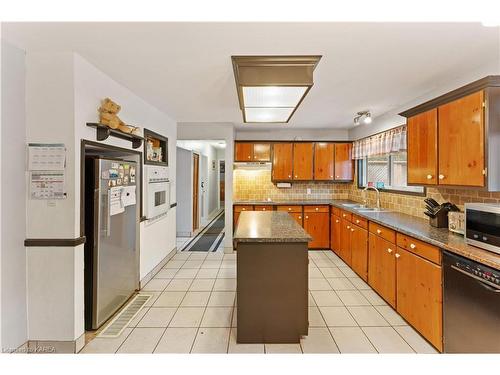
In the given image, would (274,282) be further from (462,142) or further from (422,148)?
(422,148)

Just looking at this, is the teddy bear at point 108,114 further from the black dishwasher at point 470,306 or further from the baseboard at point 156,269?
the black dishwasher at point 470,306

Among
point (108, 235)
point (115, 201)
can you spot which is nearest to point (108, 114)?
point (115, 201)

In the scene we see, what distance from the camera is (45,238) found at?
81.4 inches

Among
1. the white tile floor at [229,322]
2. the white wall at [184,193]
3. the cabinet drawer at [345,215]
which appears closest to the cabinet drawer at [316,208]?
the cabinet drawer at [345,215]

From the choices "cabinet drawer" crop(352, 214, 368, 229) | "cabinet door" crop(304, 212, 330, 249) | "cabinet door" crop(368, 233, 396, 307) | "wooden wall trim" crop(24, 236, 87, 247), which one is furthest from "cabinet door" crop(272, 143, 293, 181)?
"wooden wall trim" crop(24, 236, 87, 247)

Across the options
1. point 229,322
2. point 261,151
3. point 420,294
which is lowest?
point 229,322

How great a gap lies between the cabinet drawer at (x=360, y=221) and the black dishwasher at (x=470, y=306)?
1426mm

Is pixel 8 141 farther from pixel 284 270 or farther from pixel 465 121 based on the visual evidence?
pixel 465 121

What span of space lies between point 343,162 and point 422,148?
2642 millimetres

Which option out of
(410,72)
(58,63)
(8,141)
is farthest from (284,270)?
(58,63)

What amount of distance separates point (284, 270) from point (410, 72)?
7.36 ft

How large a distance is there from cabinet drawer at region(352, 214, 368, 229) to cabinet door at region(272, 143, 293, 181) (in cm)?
184

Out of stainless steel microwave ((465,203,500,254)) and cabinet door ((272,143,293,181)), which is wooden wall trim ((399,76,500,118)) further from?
cabinet door ((272,143,293,181))

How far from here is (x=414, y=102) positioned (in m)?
3.31
